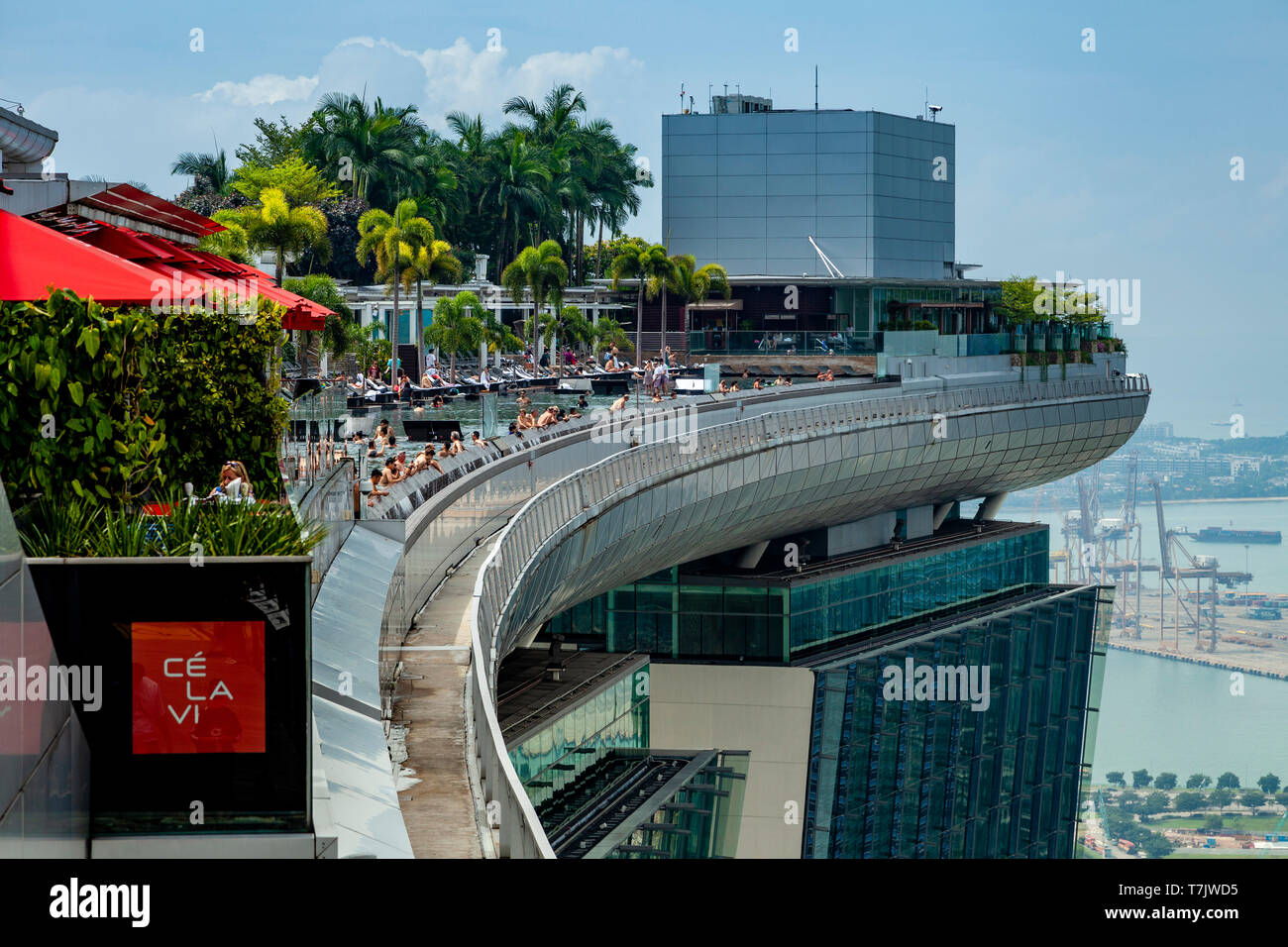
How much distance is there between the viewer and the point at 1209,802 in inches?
3962

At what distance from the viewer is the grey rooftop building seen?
108m

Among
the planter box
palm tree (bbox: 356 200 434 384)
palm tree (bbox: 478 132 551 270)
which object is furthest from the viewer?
palm tree (bbox: 478 132 551 270)

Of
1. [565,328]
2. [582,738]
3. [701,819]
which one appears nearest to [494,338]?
[565,328]

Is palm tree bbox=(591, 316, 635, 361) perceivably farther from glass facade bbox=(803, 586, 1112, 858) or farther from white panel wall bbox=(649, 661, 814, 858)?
white panel wall bbox=(649, 661, 814, 858)

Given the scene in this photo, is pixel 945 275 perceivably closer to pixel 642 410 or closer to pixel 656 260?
pixel 656 260

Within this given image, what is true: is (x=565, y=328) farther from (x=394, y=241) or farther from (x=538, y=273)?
(x=394, y=241)

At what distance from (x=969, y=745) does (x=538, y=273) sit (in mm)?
27251

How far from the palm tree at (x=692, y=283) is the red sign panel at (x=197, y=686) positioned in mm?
76457

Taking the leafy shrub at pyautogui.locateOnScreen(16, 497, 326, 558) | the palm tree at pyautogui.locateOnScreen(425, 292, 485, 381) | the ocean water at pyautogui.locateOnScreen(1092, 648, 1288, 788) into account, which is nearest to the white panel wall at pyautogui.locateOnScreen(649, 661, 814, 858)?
the palm tree at pyautogui.locateOnScreen(425, 292, 485, 381)

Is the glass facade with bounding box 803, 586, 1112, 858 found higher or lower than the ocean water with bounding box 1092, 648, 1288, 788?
higher

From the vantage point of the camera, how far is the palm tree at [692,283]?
283 feet

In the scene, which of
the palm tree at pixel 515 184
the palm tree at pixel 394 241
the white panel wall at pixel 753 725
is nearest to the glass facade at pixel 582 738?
the white panel wall at pixel 753 725
